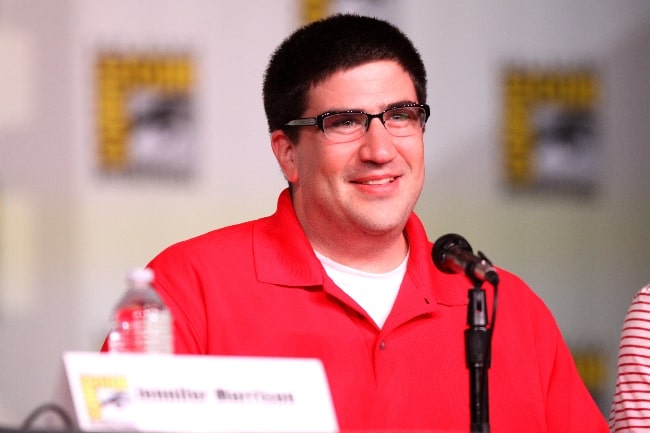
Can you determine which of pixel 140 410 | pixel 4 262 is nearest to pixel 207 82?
pixel 4 262

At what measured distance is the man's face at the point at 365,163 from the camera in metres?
2.54

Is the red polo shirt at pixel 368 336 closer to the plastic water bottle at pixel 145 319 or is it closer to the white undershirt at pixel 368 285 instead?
the white undershirt at pixel 368 285

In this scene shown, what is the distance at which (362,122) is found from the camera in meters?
2.55

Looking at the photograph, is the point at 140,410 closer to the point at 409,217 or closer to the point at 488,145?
the point at 409,217

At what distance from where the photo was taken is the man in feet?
8.08

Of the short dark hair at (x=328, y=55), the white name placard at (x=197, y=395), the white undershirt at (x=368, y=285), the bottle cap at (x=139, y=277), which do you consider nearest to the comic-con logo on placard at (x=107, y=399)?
the white name placard at (x=197, y=395)

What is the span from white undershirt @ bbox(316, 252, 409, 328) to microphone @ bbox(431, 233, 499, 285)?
48 cm

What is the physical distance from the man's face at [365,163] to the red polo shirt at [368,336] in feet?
0.37

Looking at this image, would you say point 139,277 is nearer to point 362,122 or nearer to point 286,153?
point 362,122

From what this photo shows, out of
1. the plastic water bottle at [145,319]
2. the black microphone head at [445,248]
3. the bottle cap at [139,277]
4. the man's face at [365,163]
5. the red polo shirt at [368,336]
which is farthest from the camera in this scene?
the man's face at [365,163]

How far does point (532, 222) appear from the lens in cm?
452

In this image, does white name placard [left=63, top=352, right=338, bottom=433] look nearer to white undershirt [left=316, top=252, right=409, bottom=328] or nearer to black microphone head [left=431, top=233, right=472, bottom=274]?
black microphone head [left=431, top=233, right=472, bottom=274]

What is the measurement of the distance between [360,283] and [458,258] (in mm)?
567

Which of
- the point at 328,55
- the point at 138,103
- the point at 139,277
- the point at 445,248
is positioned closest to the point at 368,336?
the point at 445,248
